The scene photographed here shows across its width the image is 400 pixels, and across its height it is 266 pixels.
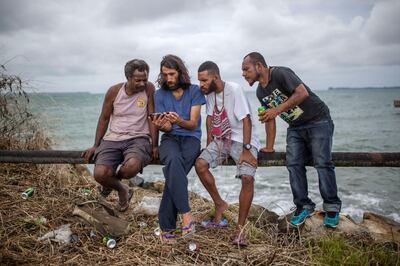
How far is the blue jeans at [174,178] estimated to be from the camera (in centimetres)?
325

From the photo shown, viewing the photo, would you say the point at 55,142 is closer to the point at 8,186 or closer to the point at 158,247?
the point at 8,186

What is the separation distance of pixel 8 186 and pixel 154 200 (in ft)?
6.25

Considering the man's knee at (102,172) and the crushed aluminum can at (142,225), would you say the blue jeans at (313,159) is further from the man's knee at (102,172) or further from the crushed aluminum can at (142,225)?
the man's knee at (102,172)

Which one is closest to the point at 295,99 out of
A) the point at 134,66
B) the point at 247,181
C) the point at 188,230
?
the point at 247,181

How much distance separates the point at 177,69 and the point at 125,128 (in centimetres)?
102

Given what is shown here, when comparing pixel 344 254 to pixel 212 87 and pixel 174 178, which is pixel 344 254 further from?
pixel 212 87

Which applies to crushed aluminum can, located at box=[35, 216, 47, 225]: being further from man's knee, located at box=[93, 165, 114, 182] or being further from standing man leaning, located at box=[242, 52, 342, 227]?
standing man leaning, located at box=[242, 52, 342, 227]

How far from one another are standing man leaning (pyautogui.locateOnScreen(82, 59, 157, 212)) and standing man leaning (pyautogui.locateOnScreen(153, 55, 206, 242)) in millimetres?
306

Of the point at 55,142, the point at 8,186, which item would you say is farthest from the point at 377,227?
the point at 55,142

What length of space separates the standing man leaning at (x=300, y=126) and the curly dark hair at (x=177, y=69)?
2.22 feet

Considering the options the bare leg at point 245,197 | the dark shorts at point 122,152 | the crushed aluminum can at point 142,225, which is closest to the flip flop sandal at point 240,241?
the bare leg at point 245,197

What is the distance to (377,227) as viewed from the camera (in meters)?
3.77

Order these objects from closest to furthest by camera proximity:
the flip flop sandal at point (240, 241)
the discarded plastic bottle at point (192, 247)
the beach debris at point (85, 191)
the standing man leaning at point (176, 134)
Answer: the discarded plastic bottle at point (192, 247) → the flip flop sandal at point (240, 241) → the standing man leaning at point (176, 134) → the beach debris at point (85, 191)

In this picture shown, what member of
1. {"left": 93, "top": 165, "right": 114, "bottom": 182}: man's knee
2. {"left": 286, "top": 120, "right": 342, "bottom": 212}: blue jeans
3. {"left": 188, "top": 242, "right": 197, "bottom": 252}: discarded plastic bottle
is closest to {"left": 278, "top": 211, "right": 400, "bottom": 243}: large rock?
{"left": 286, "top": 120, "right": 342, "bottom": 212}: blue jeans
